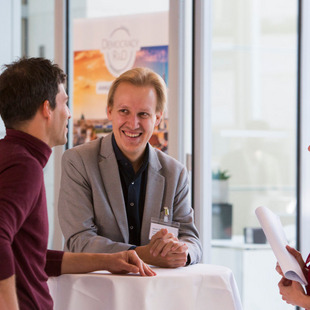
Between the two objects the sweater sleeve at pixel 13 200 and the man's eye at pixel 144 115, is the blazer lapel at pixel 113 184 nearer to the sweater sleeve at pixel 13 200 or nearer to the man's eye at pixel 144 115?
the man's eye at pixel 144 115

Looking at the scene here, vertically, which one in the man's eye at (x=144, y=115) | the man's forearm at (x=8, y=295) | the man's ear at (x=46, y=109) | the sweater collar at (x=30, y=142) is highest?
the man's eye at (x=144, y=115)

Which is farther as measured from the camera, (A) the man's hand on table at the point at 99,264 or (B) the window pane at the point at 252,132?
(B) the window pane at the point at 252,132

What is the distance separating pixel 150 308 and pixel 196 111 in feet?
8.75

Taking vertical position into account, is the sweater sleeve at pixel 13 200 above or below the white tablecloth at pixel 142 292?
above

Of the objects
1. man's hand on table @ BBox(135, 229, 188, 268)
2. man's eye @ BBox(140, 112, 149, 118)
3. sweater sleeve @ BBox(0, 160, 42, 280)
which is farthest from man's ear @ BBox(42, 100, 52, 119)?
man's eye @ BBox(140, 112, 149, 118)

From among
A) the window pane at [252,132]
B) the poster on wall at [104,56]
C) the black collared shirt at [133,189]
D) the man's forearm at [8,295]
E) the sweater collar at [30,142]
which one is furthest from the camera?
the poster on wall at [104,56]

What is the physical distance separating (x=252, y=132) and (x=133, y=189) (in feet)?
7.17

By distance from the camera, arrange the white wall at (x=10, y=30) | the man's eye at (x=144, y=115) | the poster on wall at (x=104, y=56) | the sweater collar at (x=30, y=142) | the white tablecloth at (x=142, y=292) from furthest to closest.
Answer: the white wall at (x=10, y=30), the poster on wall at (x=104, y=56), the man's eye at (x=144, y=115), the white tablecloth at (x=142, y=292), the sweater collar at (x=30, y=142)

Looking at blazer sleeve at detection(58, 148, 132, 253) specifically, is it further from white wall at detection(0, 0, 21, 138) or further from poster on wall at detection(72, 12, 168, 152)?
white wall at detection(0, 0, 21, 138)

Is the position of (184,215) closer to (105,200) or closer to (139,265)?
(105,200)

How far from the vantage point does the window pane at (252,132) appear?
4.69 m

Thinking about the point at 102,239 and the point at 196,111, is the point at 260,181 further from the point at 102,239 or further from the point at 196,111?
the point at 102,239

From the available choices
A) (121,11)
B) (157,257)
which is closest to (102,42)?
(121,11)

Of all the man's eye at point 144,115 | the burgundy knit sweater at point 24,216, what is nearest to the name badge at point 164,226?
the man's eye at point 144,115
